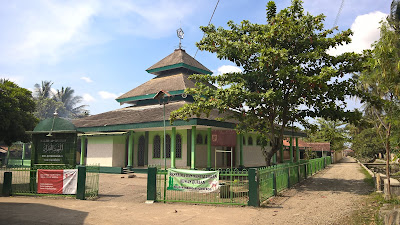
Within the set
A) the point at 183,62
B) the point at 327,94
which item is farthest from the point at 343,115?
the point at 183,62

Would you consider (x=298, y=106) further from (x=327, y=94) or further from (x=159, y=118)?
(x=159, y=118)

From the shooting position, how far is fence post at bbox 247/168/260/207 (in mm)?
10789

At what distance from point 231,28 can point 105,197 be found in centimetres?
1053

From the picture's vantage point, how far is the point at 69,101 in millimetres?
80562

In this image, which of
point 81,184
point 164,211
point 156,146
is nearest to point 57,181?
point 81,184

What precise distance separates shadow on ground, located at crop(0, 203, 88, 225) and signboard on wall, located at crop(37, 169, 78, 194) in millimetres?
1420

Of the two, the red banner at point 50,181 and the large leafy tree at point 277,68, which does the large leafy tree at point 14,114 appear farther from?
the large leafy tree at point 277,68

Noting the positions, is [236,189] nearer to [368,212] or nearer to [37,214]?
[368,212]

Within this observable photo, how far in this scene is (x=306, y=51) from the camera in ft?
51.5

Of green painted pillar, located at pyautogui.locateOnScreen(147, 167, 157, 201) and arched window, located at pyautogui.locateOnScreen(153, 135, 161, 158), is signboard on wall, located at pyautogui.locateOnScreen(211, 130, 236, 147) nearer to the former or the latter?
arched window, located at pyautogui.locateOnScreen(153, 135, 161, 158)

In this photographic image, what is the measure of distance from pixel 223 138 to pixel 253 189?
10.6 metres

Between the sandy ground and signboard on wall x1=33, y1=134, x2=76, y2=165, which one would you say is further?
signboard on wall x1=33, y1=134, x2=76, y2=165

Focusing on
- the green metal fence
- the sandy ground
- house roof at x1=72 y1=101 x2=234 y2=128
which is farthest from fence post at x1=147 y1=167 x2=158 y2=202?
house roof at x1=72 y1=101 x2=234 y2=128

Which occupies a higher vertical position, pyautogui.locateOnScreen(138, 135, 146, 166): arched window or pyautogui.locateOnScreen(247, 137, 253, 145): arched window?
pyautogui.locateOnScreen(247, 137, 253, 145): arched window
